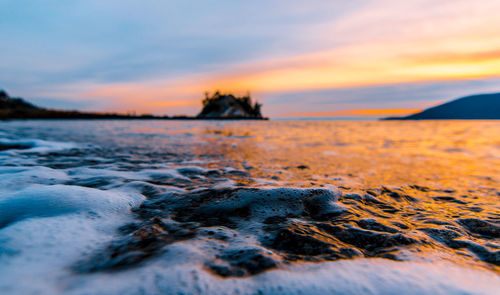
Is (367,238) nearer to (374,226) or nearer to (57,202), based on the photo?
(374,226)

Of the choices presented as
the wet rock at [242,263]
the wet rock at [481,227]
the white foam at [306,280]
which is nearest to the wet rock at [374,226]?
the white foam at [306,280]

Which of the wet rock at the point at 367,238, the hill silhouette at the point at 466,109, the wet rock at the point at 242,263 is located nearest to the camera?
the wet rock at the point at 242,263

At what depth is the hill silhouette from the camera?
296 feet

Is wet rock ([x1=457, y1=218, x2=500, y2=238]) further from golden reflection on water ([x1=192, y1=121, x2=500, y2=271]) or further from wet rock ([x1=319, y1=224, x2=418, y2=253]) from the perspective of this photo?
wet rock ([x1=319, y1=224, x2=418, y2=253])

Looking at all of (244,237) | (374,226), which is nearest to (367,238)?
(374,226)

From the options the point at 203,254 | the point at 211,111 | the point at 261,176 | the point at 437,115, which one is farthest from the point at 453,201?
the point at 437,115

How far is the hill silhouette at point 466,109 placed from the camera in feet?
296

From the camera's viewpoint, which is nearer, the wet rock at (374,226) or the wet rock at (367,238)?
the wet rock at (367,238)

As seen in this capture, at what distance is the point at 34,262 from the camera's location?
154 cm

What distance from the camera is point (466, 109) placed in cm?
9744

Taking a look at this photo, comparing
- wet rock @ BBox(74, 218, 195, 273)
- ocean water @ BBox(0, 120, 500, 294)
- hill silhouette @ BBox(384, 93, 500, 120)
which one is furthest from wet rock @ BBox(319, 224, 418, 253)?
hill silhouette @ BBox(384, 93, 500, 120)

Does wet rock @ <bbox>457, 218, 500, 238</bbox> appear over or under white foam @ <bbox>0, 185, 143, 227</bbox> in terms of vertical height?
under

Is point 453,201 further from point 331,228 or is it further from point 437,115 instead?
point 437,115

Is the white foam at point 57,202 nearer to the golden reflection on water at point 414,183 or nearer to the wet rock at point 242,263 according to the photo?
the wet rock at point 242,263
